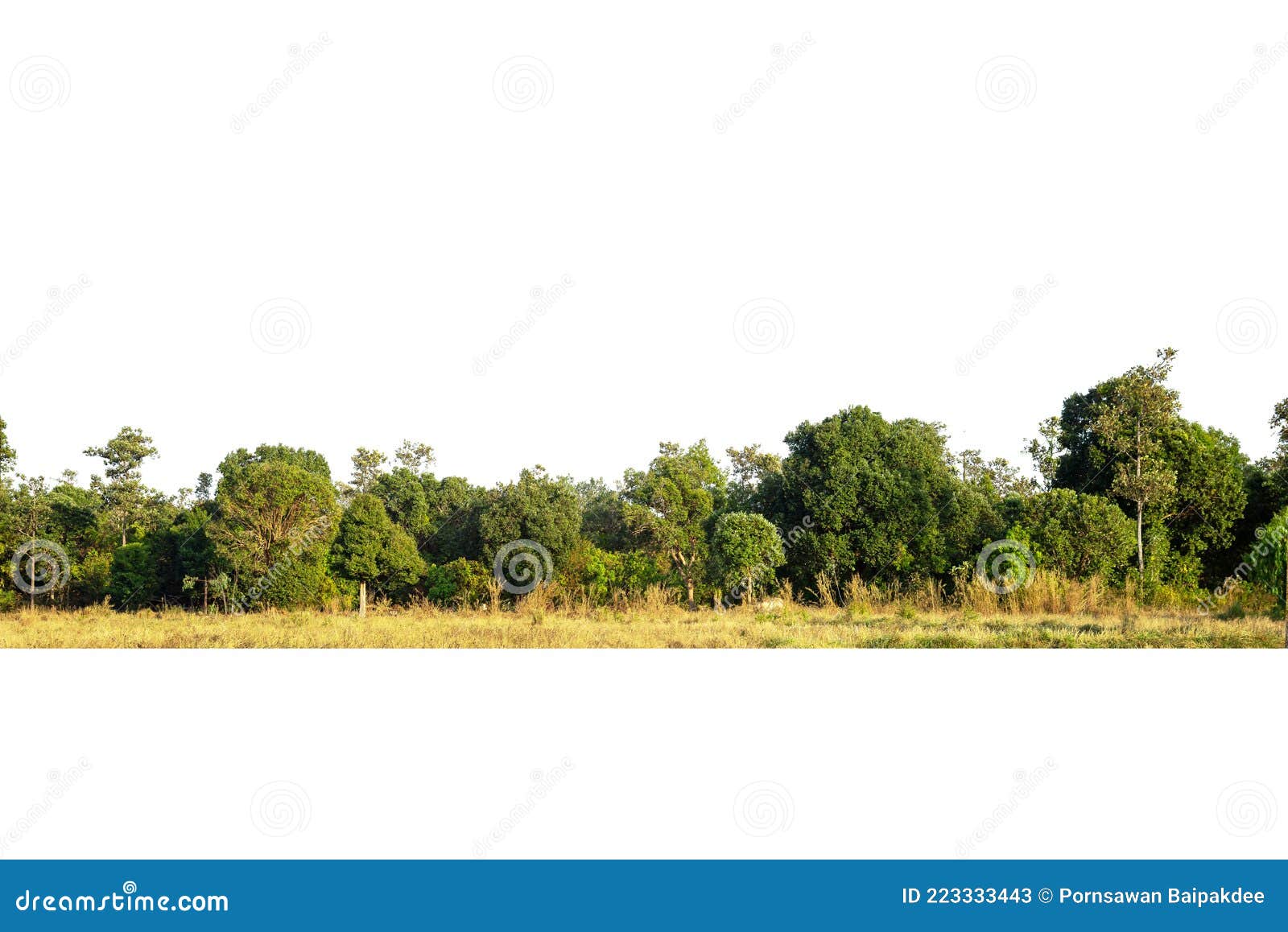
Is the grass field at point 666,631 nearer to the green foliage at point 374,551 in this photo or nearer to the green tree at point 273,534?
the green tree at point 273,534

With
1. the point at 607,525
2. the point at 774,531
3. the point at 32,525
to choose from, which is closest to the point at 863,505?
the point at 774,531

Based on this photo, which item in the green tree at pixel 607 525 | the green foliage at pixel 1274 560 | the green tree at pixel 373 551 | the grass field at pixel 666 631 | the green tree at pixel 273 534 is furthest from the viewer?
the green tree at pixel 607 525

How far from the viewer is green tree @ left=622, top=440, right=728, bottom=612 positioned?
54.7 feet

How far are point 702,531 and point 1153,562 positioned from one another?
22.3ft

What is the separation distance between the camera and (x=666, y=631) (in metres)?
11.0

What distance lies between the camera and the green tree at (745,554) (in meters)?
14.4

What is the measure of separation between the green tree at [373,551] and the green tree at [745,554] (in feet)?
17.2

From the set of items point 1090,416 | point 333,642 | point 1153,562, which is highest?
point 1090,416

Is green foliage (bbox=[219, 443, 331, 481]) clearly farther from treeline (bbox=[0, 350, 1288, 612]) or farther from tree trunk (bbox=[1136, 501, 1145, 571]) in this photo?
tree trunk (bbox=[1136, 501, 1145, 571])

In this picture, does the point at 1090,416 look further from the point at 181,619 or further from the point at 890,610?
the point at 181,619

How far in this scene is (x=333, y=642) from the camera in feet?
33.1

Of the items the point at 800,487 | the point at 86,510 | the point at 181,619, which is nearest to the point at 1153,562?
the point at 800,487

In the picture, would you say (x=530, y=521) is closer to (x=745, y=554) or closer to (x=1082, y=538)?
(x=745, y=554)

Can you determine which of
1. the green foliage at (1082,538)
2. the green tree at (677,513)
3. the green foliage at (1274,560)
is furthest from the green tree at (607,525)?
the green foliage at (1274,560)
